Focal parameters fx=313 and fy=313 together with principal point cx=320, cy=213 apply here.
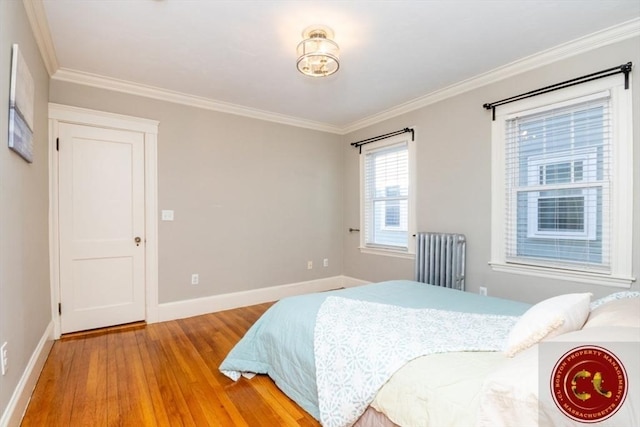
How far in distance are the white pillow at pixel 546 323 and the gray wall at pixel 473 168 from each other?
5.24ft

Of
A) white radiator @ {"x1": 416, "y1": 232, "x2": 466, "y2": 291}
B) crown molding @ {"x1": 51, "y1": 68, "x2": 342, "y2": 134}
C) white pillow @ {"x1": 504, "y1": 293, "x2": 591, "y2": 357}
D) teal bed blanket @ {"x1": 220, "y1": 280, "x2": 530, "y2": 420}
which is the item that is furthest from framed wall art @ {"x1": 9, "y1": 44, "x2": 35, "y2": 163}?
white radiator @ {"x1": 416, "y1": 232, "x2": 466, "y2": 291}

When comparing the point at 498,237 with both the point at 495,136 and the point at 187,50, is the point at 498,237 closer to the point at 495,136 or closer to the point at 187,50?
the point at 495,136

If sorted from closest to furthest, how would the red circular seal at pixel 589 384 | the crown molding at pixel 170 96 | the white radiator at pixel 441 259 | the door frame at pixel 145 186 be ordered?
the red circular seal at pixel 589 384, the door frame at pixel 145 186, the crown molding at pixel 170 96, the white radiator at pixel 441 259

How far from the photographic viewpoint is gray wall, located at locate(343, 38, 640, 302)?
7.98 feet

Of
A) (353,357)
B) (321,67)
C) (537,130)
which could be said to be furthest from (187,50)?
(537,130)

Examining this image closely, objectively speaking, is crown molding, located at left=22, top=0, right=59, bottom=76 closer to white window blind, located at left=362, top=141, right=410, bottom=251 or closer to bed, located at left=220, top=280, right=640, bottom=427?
bed, located at left=220, top=280, right=640, bottom=427

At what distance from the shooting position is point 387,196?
14.1 feet

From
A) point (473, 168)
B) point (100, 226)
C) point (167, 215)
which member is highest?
point (473, 168)

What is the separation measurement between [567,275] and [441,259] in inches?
42.2

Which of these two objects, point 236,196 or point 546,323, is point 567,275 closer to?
point 546,323

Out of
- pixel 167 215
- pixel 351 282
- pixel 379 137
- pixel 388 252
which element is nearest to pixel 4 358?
pixel 167 215

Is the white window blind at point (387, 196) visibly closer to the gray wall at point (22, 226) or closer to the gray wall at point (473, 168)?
the gray wall at point (473, 168)

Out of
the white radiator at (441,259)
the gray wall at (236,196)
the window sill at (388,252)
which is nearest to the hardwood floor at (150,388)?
the gray wall at (236,196)

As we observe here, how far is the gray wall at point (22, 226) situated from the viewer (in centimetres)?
156
